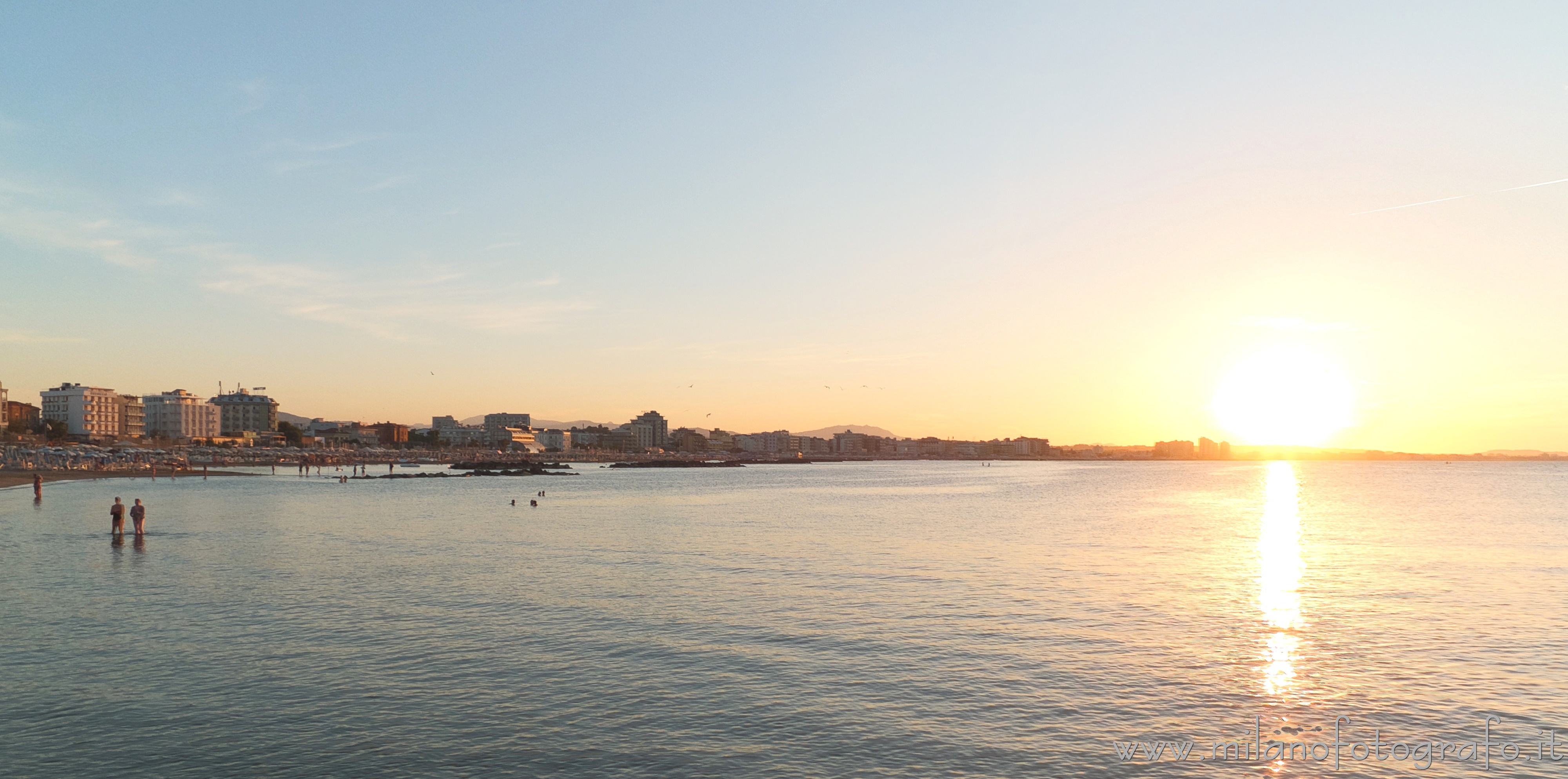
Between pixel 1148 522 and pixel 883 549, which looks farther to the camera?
pixel 1148 522

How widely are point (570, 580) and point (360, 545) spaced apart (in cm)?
1764

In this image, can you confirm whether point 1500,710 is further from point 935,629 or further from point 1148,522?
point 1148,522

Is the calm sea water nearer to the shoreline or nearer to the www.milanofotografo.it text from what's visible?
the www.milanofotografo.it text

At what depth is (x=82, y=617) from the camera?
83.0 ft

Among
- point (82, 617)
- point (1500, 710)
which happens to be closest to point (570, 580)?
point (82, 617)

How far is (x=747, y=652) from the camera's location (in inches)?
872

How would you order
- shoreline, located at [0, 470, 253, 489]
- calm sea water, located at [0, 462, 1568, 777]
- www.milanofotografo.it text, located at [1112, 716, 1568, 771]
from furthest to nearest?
shoreline, located at [0, 470, 253, 489]
calm sea water, located at [0, 462, 1568, 777]
www.milanofotografo.it text, located at [1112, 716, 1568, 771]

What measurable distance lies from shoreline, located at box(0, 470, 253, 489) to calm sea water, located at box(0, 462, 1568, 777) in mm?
68868

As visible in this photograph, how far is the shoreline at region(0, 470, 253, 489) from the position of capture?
103m

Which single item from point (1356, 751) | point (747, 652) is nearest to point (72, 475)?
point (747, 652)

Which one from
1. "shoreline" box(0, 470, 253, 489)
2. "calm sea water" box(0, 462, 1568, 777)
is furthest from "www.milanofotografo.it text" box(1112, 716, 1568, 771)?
"shoreline" box(0, 470, 253, 489)

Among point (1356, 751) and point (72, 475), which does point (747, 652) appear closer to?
point (1356, 751)

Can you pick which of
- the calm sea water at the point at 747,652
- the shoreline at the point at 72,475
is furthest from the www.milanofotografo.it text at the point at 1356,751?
the shoreline at the point at 72,475

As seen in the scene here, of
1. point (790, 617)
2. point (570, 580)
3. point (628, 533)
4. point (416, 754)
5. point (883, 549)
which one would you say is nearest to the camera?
point (416, 754)
